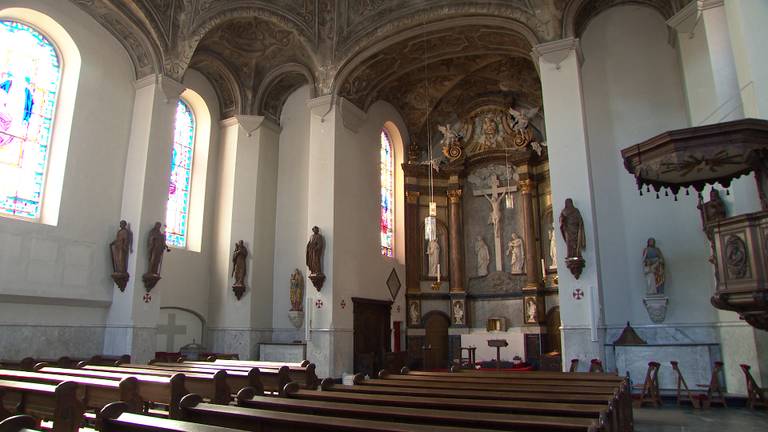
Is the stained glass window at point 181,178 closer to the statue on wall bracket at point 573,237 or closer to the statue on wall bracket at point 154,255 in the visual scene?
the statue on wall bracket at point 154,255

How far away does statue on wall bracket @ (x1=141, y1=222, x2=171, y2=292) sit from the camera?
11.2m

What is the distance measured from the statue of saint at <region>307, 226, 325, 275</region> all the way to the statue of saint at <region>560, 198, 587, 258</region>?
5657 mm

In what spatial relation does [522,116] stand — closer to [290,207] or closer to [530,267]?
[530,267]

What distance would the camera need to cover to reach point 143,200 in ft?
37.8

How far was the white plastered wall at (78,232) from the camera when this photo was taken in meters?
9.73

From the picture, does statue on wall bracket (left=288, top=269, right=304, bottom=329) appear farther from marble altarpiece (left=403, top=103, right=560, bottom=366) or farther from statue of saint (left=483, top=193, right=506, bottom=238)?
statue of saint (left=483, top=193, right=506, bottom=238)

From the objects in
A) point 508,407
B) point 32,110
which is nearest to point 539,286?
Answer: point 508,407

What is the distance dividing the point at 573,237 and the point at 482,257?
6.71 metres

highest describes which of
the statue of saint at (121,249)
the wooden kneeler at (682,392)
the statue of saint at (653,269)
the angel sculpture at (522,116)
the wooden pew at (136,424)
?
the angel sculpture at (522,116)

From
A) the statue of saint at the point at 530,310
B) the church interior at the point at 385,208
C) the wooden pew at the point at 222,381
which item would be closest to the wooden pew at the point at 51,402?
the church interior at the point at 385,208

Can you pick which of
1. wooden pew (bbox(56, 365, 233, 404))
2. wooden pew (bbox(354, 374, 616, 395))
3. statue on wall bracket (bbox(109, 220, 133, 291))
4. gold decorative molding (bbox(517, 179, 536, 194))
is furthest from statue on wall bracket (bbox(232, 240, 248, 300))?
wooden pew (bbox(354, 374, 616, 395))

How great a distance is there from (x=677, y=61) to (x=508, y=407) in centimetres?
1026

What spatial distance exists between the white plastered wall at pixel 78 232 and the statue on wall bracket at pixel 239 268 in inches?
128

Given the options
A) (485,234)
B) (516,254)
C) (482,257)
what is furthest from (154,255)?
(516,254)
